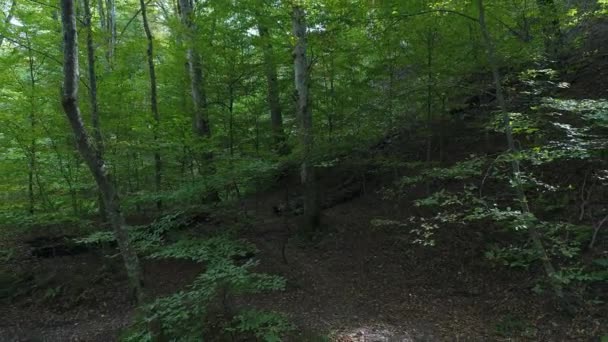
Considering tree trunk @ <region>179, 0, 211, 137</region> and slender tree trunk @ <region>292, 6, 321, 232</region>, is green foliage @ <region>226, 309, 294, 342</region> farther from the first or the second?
tree trunk @ <region>179, 0, 211, 137</region>

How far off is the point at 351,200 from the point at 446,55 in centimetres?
456

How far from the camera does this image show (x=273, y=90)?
1098cm

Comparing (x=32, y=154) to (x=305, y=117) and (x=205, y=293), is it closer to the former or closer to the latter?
(x=305, y=117)

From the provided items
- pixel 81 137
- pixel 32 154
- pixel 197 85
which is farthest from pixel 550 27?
pixel 32 154

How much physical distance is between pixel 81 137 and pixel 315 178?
16.5 feet

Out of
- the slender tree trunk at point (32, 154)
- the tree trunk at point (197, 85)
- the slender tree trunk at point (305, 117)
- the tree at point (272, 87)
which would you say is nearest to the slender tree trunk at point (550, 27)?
the slender tree trunk at point (305, 117)

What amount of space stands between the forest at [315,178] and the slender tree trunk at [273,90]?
9cm

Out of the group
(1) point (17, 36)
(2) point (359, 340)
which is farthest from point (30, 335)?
(1) point (17, 36)

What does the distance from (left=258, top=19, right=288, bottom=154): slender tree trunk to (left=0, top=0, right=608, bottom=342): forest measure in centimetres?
9

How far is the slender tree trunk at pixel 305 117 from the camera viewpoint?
810 centimetres

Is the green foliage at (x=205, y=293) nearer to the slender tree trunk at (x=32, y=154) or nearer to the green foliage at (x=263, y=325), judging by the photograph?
the green foliage at (x=263, y=325)

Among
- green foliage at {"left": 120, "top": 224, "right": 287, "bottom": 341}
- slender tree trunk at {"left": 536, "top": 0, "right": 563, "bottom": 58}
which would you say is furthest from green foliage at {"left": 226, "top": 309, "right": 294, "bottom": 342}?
slender tree trunk at {"left": 536, "top": 0, "right": 563, "bottom": 58}

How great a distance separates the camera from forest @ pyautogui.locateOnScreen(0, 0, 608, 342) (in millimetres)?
5723

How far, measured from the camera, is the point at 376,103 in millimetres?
8812
